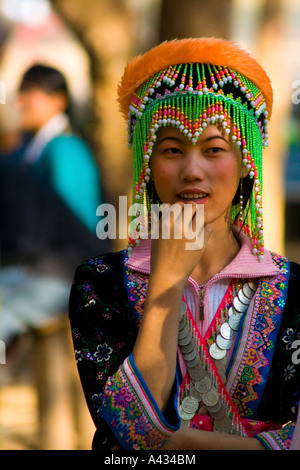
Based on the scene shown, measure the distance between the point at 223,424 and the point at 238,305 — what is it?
35 centimetres

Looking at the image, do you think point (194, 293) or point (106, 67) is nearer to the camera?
point (194, 293)

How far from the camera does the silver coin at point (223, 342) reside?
214 cm

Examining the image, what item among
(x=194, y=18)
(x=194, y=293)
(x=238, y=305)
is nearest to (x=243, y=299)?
(x=238, y=305)

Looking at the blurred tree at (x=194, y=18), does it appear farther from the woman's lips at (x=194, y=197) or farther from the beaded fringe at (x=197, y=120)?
the woman's lips at (x=194, y=197)

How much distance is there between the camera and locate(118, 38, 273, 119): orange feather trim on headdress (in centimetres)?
214

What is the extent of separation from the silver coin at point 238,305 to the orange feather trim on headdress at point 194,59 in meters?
0.63

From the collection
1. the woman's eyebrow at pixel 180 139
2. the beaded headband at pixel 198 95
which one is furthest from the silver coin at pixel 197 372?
the woman's eyebrow at pixel 180 139

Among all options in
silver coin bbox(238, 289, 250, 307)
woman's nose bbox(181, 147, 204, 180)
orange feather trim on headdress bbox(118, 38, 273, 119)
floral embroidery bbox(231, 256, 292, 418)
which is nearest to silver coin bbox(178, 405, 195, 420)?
floral embroidery bbox(231, 256, 292, 418)

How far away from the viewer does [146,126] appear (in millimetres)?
2215

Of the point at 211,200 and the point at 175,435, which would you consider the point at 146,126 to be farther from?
the point at 175,435

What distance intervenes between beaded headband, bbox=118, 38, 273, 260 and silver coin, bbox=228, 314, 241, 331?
20cm

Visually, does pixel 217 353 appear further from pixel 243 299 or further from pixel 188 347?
pixel 243 299

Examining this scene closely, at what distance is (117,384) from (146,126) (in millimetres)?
765

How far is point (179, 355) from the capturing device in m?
2.14
